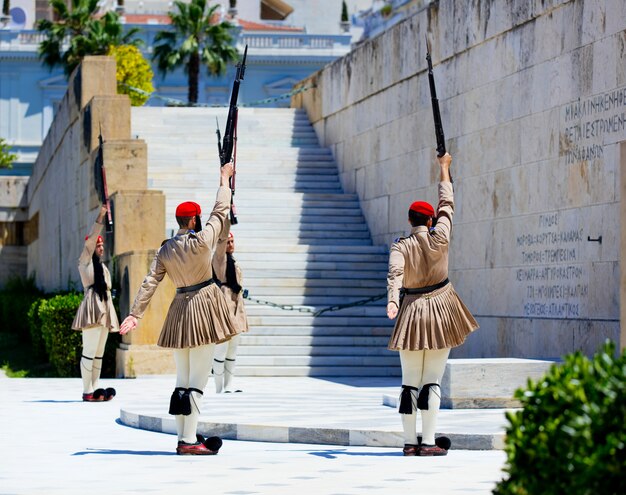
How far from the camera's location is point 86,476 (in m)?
9.39

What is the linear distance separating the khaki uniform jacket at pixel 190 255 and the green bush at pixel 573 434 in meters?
5.81

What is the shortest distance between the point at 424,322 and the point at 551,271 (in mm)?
6382

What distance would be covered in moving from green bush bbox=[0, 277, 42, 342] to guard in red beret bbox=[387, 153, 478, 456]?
20.2 metres

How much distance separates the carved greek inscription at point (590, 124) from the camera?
1499 cm

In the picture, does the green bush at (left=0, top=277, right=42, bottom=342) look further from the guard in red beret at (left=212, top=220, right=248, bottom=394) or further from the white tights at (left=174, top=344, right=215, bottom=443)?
the white tights at (left=174, top=344, right=215, bottom=443)

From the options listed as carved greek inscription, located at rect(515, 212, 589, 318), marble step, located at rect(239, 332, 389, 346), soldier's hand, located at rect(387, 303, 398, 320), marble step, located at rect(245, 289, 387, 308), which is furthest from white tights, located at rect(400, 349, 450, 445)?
marble step, located at rect(245, 289, 387, 308)

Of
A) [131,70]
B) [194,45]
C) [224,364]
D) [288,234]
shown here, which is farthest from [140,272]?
[194,45]

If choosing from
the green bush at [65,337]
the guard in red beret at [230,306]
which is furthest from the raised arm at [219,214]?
the green bush at [65,337]

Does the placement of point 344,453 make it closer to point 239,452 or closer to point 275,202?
point 239,452

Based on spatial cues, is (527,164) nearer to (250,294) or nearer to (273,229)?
(250,294)

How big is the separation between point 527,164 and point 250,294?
18.4ft

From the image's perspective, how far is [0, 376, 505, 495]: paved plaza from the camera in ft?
29.0

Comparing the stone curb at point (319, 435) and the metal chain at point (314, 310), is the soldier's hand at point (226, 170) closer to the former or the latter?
the stone curb at point (319, 435)

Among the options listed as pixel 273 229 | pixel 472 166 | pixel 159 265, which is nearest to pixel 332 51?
pixel 273 229
